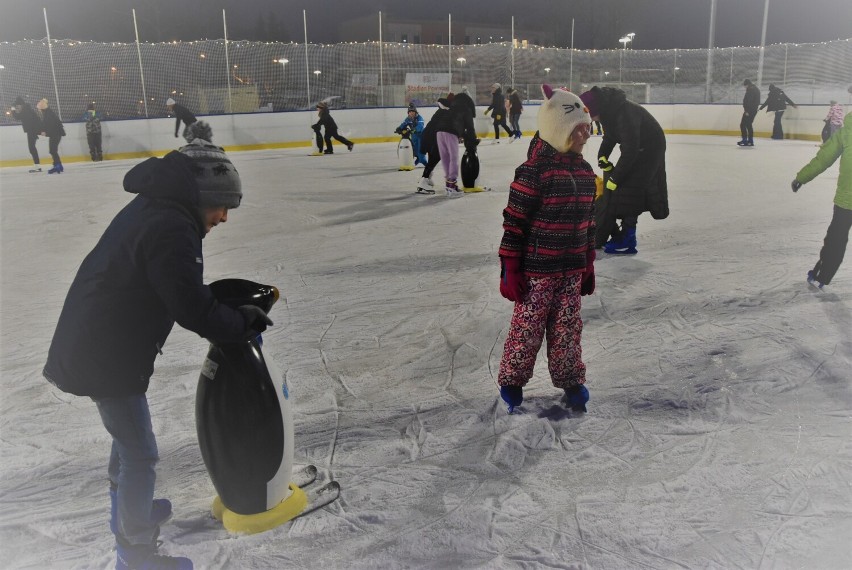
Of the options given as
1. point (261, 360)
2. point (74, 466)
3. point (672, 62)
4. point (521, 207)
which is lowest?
point (74, 466)

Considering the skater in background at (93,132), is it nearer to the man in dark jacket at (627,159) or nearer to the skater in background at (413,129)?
the skater in background at (413,129)

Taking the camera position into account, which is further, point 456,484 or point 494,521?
point 456,484

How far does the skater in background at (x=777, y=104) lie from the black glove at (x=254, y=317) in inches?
714

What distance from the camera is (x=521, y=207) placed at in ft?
Answer: 8.64

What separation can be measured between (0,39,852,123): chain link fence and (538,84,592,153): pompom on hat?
15.2 metres

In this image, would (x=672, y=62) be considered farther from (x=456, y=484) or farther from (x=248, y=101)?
(x=456, y=484)

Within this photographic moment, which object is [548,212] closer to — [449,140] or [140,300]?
[140,300]

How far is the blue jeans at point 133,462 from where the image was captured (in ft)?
6.09

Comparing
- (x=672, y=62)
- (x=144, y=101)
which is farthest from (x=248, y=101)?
(x=672, y=62)

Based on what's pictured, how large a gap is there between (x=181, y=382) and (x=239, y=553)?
4.93ft

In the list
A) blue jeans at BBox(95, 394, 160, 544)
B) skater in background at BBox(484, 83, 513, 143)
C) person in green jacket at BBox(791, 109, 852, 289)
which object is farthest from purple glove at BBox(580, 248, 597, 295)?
skater in background at BBox(484, 83, 513, 143)

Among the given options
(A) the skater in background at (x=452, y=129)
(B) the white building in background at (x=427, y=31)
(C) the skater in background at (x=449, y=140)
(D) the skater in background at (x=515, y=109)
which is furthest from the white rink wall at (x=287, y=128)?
(B) the white building in background at (x=427, y=31)

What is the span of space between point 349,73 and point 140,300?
17550 millimetres

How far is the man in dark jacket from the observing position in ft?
16.5
